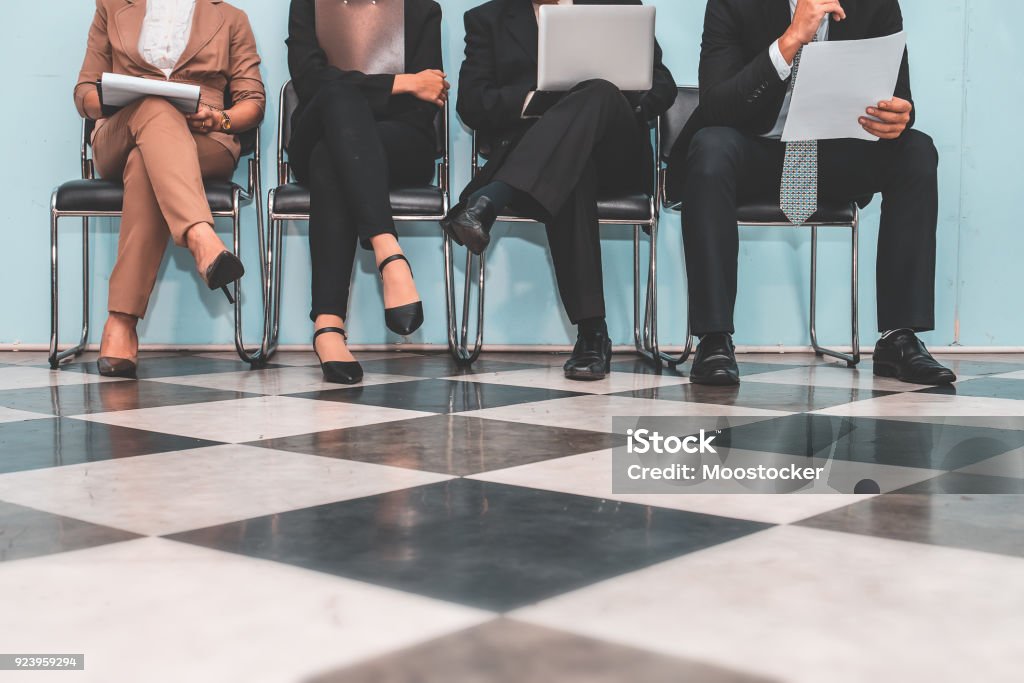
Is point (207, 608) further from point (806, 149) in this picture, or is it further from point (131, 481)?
point (806, 149)

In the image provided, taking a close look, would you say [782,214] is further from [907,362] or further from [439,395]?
[439,395]

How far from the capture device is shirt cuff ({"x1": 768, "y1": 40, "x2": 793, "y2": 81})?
2.02 m

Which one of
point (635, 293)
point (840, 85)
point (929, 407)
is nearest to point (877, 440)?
point (929, 407)

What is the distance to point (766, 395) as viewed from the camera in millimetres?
1731

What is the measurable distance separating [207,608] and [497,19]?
2062 millimetres

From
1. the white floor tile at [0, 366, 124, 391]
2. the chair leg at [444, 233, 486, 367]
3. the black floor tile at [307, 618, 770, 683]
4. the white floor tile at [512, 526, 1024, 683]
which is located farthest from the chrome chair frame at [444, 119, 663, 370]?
the black floor tile at [307, 618, 770, 683]

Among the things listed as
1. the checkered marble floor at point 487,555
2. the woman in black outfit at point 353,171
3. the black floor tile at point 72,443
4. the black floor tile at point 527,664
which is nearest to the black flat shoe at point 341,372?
the woman in black outfit at point 353,171

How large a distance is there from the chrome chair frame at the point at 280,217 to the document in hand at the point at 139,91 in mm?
269

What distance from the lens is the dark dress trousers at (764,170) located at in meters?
1.99

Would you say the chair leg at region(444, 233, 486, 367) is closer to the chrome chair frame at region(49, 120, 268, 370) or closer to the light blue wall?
the light blue wall

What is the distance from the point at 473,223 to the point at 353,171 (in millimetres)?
274

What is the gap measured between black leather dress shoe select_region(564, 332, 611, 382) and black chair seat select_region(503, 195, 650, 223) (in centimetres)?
33

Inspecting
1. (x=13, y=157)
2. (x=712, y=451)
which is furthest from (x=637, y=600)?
(x=13, y=157)

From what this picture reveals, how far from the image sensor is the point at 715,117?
2127 mm
